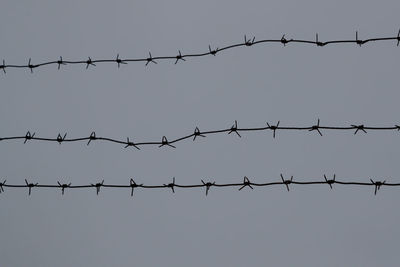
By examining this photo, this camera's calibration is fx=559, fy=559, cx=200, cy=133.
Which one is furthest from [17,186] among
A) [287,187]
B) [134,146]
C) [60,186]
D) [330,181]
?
[330,181]

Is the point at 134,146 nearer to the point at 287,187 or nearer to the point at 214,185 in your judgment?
the point at 214,185

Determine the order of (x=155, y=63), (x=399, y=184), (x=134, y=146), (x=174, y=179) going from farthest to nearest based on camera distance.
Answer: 1. (x=155, y=63)
2. (x=134, y=146)
3. (x=174, y=179)
4. (x=399, y=184)

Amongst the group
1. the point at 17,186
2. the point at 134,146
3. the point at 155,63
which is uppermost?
the point at 155,63

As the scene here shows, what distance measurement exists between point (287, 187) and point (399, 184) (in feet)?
2.02

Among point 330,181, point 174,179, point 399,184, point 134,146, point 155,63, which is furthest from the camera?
point 155,63

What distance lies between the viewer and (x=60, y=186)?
341cm

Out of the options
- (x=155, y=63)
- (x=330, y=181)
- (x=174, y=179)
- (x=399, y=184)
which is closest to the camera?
(x=399, y=184)

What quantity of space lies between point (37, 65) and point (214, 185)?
5.53 ft

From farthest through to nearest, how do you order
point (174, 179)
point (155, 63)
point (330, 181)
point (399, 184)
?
1. point (155, 63)
2. point (174, 179)
3. point (330, 181)
4. point (399, 184)

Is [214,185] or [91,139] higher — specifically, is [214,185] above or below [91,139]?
below

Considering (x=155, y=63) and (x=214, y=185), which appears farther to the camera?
(x=155, y=63)

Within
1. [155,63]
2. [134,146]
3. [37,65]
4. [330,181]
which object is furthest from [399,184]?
[37,65]

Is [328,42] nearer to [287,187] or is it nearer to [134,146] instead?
[287,187]

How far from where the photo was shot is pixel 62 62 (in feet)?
13.1
